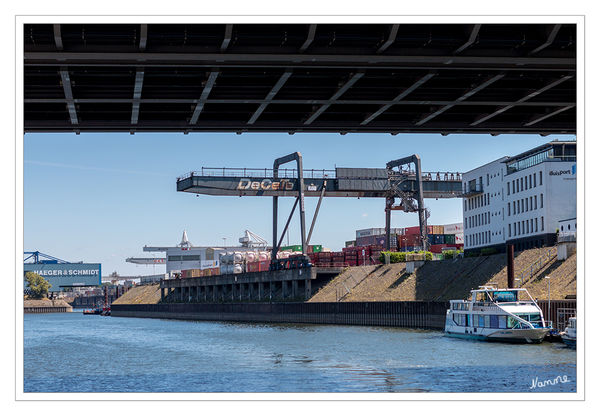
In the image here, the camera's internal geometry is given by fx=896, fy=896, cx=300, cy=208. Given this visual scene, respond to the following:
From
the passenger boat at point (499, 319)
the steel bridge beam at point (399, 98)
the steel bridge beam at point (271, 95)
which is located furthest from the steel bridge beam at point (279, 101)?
the passenger boat at point (499, 319)

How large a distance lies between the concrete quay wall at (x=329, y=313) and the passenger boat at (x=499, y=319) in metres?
8.41

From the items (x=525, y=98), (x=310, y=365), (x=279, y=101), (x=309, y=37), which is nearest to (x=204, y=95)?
(x=279, y=101)

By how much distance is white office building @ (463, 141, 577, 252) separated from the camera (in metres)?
81.7

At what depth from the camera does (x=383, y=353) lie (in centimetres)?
4803

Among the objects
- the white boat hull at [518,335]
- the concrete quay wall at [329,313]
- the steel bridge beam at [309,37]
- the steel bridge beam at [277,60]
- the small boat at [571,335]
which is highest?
the steel bridge beam at [309,37]

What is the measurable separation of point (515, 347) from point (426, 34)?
3305 cm

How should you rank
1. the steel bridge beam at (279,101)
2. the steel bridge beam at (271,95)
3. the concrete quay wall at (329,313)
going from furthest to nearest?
the concrete quay wall at (329,313)
the steel bridge beam at (279,101)
the steel bridge beam at (271,95)

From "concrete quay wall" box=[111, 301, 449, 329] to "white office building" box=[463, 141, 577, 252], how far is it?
15790 mm

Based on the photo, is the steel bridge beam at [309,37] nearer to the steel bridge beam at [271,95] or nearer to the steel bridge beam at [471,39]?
the steel bridge beam at [271,95]

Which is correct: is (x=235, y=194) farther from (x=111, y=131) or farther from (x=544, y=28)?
(x=544, y=28)

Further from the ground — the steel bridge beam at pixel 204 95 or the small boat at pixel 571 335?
the steel bridge beam at pixel 204 95

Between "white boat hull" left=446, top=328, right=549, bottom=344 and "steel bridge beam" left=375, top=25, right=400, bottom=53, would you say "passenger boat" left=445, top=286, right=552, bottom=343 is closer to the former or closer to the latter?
"white boat hull" left=446, top=328, right=549, bottom=344

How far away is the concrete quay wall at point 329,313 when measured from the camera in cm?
7009
